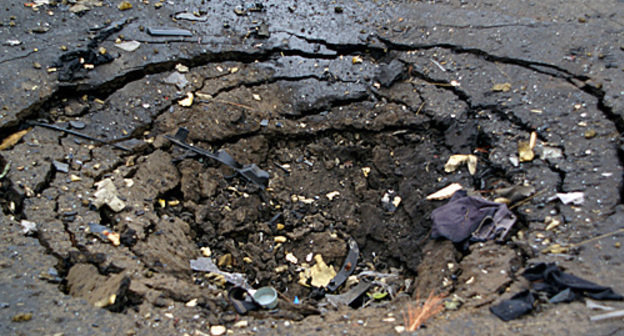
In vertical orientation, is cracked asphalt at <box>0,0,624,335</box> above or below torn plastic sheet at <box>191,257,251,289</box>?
above

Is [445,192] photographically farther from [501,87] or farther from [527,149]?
[501,87]

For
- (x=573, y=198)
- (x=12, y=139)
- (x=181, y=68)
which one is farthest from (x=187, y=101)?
(x=573, y=198)

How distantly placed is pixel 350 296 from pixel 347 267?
24cm

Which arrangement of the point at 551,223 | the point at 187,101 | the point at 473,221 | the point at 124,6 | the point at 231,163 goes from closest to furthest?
the point at 551,223
the point at 473,221
the point at 231,163
the point at 187,101
the point at 124,6

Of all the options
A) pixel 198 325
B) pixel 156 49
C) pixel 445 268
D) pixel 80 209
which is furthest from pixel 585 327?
pixel 156 49

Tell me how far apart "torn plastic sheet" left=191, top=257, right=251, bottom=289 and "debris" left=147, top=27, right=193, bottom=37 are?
1.93 m

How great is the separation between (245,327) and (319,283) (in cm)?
74

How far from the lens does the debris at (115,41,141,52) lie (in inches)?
146

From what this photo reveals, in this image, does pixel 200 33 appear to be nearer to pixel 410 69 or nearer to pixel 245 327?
pixel 410 69

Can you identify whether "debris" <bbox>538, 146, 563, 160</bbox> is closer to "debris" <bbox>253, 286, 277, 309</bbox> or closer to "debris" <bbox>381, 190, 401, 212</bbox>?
"debris" <bbox>381, 190, 401, 212</bbox>

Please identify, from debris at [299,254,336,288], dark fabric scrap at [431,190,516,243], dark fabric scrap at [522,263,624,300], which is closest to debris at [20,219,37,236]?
A: debris at [299,254,336,288]

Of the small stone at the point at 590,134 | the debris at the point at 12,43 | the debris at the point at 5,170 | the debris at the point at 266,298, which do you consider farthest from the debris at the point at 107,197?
the small stone at the point at 590,134

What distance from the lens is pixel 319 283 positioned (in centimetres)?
307

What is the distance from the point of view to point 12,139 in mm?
3078
